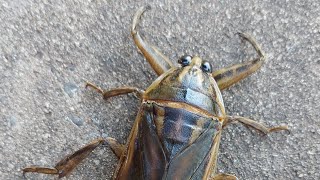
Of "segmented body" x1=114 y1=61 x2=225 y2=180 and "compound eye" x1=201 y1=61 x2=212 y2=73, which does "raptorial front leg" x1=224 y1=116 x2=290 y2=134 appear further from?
"compound eye" x1=201 y1=61 x2=212 y2=73

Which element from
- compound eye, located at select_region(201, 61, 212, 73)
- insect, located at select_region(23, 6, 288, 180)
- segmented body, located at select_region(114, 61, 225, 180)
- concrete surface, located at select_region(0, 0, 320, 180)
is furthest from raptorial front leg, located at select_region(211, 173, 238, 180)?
compound eye, located at select_region(201, 61, 212, 73)

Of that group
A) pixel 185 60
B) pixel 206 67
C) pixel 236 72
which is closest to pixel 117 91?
pixel 185 60

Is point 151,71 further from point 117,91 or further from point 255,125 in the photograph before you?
point 255,125

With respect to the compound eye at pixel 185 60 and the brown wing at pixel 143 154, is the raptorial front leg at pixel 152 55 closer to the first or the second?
the compound eye at pixel 185 60

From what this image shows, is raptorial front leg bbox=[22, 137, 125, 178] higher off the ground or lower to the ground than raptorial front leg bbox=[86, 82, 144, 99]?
lower

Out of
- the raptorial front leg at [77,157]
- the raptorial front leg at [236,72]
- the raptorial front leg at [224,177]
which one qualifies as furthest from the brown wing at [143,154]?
the raptorial front leg at [236,72]

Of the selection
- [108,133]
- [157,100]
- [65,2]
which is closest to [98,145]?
[108,133]
